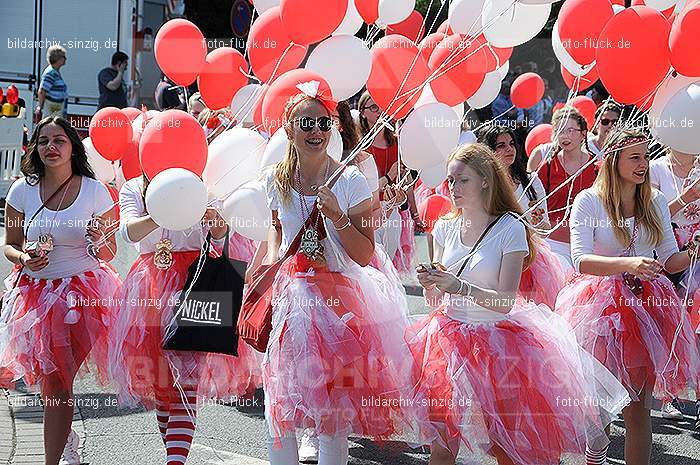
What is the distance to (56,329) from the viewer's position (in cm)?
518

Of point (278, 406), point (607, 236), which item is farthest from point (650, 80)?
point (278, 406)

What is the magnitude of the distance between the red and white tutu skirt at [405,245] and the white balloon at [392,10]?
9.99 feet

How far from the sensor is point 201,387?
5.05m

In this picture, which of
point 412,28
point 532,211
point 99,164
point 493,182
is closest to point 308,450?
→ point 532,211

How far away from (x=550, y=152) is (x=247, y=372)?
2.55 metres

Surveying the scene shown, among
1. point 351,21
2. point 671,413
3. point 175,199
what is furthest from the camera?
point 671,413

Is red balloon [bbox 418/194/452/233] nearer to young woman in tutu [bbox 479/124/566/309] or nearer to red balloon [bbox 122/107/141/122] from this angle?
young woman in tutu [bbox 479/124/566/309]

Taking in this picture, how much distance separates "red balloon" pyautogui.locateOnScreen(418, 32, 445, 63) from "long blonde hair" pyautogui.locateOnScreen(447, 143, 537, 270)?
5.73 ft

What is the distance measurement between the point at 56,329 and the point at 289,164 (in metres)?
1.59

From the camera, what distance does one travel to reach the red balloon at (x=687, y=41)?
4.91 m

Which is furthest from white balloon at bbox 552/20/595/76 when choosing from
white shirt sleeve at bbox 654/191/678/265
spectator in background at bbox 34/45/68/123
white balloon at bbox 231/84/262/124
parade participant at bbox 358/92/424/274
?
spectator in background at bbox 34/45/68/123

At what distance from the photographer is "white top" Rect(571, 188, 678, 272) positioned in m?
5.01

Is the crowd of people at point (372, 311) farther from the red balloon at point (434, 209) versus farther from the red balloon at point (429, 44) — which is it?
the red balloon at point (429, 44)

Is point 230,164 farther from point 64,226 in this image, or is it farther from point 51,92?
point 51,92
